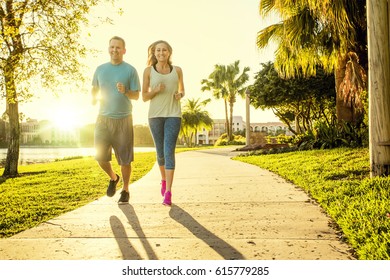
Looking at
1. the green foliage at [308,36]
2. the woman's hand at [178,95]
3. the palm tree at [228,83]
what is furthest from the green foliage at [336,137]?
the palm tree at [228,83]

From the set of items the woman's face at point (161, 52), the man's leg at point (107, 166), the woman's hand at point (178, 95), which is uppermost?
the woman's face at point (161, 52)

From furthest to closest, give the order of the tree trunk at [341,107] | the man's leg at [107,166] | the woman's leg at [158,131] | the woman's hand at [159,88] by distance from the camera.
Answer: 1. the tree trunk at [341,107]
2. the man's leg at [107,166]
3. the woman's leg at [158,131]
4. the woman's hand at [159,88]

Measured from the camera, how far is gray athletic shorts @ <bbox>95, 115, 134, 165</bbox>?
4035 millimetres

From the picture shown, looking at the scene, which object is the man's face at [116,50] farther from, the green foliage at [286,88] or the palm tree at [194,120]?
the palm tree at [194,120]

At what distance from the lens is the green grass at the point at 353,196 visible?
267 centimetres

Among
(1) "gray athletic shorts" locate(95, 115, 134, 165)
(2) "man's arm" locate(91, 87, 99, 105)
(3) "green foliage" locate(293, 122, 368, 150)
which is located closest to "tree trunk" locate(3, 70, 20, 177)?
(1) "gray athletic shorts" locate(95, 115, 134, 165)

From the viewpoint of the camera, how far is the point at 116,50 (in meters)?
3.82

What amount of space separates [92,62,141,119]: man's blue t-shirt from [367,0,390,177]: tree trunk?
288 centimetres

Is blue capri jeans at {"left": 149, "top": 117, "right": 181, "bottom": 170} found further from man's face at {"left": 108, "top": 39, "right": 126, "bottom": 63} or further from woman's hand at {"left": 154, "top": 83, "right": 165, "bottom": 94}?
man's face at {"left": 108, "top": 39, "right": 126, "bottom": 63}

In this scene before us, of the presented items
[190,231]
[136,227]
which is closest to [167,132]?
[136,227]

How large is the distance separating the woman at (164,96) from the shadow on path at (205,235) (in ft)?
1.38

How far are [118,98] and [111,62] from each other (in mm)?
352

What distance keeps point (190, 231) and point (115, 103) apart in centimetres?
155

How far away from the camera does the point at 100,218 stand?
11.8 ft
